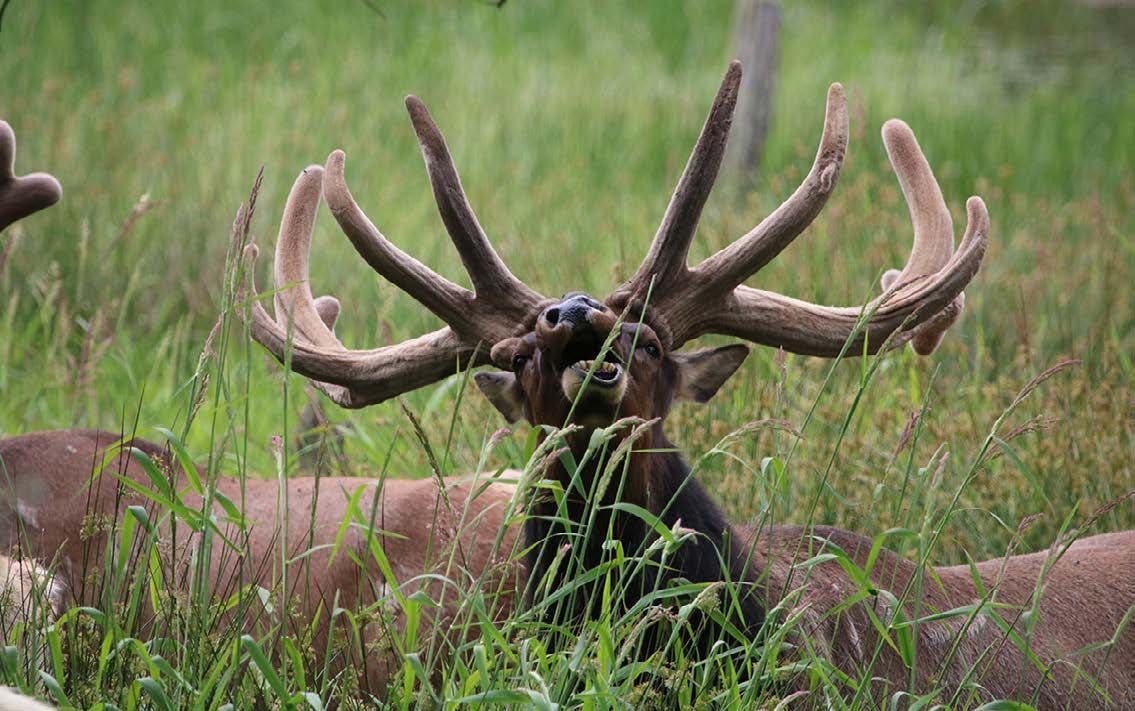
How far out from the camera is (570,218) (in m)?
8.54

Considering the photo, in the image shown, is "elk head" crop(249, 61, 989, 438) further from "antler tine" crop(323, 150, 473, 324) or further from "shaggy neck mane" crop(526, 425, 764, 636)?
"shaggy neck mane" crop(526, 425, 764, 636)

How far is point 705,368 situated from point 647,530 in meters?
0.46

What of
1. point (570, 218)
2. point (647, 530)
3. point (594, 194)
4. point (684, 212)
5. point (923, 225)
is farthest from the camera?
point (594, 194)

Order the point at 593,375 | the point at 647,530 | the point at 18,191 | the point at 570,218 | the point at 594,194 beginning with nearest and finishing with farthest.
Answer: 1. the point at 593,375
2. the point at 647,530
3. the point at 18,191
4. the point at 570,218
5. the point at 594,194

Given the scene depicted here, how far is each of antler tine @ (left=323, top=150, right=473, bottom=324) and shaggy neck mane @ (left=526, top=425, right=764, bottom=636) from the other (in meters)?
0.51

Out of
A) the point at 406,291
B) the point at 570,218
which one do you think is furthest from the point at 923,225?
the point at 570,218

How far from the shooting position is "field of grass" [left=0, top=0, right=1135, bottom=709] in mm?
4637

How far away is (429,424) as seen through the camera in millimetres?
5504

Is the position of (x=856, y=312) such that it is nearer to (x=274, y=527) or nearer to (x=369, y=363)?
(x=369, y=363)

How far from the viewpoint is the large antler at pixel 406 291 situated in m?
3.66

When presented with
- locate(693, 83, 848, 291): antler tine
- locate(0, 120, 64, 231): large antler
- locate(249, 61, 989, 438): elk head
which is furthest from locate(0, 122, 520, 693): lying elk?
locate(693, 83, 848, 291): antler tine

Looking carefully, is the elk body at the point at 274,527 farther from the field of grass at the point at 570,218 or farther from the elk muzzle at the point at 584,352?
the elk muzzle at the point at 584,352

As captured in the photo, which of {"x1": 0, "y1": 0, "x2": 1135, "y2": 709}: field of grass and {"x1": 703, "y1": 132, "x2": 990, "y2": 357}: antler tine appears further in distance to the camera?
{"x1": 0, "y1": 0, "x2": 1135, "y2": 709}: field of grass

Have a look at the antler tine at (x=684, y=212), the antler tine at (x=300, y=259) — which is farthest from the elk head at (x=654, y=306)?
the antler tine at (x=300, y=259)
